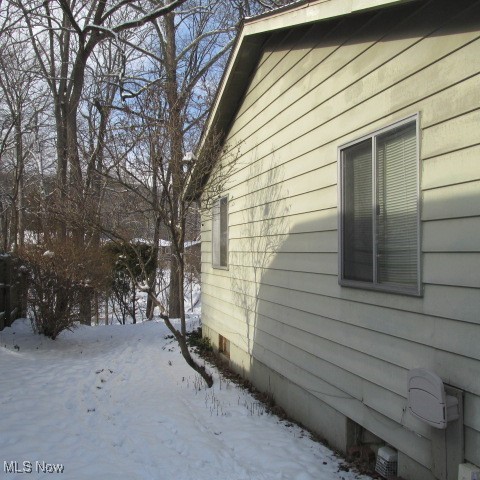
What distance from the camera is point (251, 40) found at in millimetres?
6211

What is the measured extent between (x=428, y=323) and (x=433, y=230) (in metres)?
0.61

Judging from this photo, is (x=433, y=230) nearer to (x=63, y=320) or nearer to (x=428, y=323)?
(x=428, y=323)

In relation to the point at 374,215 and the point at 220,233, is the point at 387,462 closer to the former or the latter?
the point at 374,215

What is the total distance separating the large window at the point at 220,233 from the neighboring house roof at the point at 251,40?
746 mm

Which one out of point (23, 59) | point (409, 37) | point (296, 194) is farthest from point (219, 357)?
point (23, 59)

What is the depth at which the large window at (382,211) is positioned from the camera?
3.40m

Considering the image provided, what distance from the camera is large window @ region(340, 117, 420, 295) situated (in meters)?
3.40

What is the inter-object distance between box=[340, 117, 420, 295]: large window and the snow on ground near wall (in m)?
1.65

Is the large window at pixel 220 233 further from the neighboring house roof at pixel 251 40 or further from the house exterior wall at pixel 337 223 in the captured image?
the house exterior wall at pixel 337 223

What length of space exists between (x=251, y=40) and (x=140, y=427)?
15.8 feet

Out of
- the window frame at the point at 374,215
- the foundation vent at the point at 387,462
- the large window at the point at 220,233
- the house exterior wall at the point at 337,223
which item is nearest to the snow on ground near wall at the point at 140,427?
the foundation vent at the point at 387,462

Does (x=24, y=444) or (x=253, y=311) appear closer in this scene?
(x=24, y=444)

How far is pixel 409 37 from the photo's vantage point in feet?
11.3

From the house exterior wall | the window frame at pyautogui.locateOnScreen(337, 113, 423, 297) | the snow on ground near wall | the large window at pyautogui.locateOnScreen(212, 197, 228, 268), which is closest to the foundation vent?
the house exterior wall
